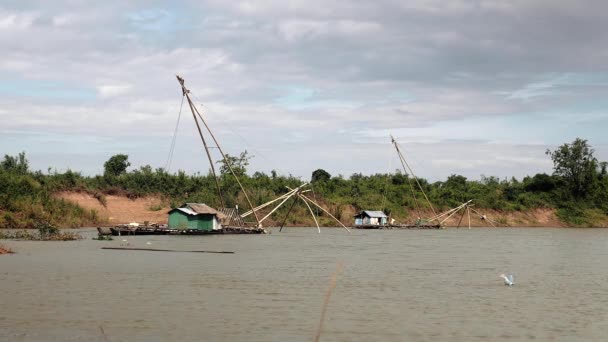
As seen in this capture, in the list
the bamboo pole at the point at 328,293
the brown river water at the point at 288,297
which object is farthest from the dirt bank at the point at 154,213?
the bamboo pole at the point at 328,293

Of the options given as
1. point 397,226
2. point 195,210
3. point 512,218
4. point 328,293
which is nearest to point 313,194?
point 397,226

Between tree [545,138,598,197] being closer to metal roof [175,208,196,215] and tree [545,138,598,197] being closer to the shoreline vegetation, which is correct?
the shoreline vegetation

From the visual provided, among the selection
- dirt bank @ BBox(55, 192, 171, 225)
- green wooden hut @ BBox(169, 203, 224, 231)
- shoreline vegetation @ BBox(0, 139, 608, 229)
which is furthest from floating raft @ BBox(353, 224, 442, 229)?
green wooden hut @ BBox(169, 203, 224, 231)

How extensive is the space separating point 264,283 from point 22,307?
6.91 meters

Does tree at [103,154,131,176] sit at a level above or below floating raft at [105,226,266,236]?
above

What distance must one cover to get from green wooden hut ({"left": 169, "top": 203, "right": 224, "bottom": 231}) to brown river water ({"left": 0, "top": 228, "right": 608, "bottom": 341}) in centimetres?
1285

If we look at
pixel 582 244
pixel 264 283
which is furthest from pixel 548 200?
pixel 264 283

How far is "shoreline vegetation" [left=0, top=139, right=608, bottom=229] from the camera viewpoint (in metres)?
49.3

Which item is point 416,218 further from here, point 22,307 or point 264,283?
point 22,307

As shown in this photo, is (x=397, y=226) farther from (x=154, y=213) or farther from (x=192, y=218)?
(x=192, y=218)

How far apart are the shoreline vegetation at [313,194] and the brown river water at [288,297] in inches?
755

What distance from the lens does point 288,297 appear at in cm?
1753

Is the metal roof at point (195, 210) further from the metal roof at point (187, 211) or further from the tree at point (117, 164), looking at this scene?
the tree at point (117, 164)

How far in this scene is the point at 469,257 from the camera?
30906 mm
